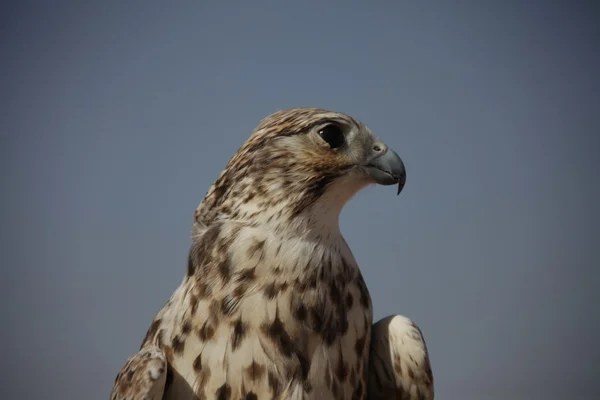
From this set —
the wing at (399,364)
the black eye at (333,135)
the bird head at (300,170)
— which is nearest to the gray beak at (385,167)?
the bird head at (300,170)

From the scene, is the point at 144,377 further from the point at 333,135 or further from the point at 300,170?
the point at 333,135

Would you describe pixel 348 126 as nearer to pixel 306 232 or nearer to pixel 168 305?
pixel 306 232

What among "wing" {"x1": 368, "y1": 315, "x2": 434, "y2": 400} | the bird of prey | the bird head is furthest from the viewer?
"wing" {"x1": 368, "y1": 315, "x2": 434, "y2": 400}

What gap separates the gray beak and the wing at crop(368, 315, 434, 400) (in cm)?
66

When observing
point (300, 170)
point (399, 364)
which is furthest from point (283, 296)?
point (399, 364)

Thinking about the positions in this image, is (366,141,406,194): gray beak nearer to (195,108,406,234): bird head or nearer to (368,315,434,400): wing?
(195,108,406,234): bird head

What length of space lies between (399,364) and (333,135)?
3.54 feet

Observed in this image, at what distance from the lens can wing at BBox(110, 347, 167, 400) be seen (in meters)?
2.32

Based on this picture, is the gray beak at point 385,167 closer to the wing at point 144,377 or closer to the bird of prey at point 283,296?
the bird of prey at point 283,296

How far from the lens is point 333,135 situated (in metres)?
2.70

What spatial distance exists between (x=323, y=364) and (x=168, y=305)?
733 mm

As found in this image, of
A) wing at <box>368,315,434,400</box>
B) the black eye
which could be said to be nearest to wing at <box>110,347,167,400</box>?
wing at <box>368,315,434,400</box>

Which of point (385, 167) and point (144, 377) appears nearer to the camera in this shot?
point (144, 377)

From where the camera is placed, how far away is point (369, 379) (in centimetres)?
275
